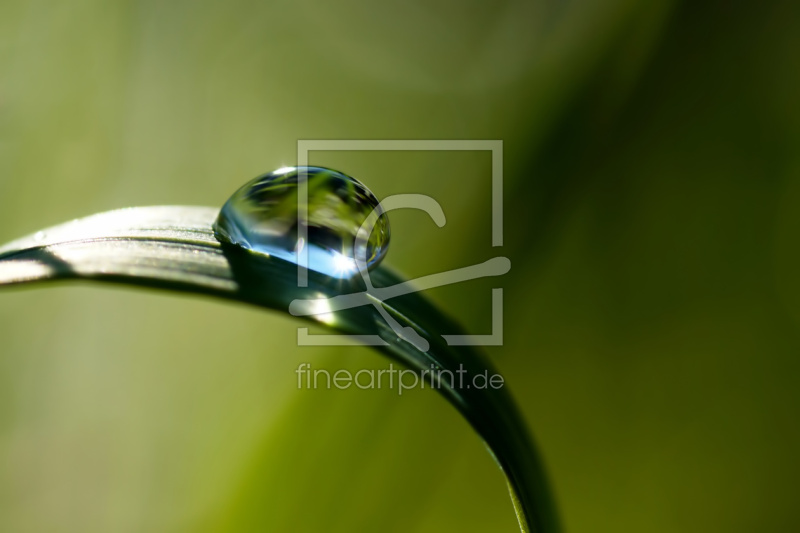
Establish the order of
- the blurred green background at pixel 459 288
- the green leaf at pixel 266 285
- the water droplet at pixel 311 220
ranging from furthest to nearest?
the blurred green background at pixel 459 288
the water droplet at pixel 311 220
the green leaf at pixel 266 285

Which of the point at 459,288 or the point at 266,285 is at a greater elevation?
the point at 459,288

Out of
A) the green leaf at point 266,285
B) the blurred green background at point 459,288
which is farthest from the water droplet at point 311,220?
the blurred green background at point 459,288

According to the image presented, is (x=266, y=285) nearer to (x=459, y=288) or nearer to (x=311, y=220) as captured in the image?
(x=311, y=220)

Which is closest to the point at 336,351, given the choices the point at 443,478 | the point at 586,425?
the point at 443,478

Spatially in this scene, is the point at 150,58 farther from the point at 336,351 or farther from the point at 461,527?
the point at 461,527

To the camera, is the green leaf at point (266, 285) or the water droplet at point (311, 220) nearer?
the green leaf at point (266, 285)

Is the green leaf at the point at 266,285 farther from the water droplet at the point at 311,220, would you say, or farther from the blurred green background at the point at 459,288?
the blurred green background at the point at 459,288

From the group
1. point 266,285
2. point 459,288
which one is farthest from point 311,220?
point 459,288
